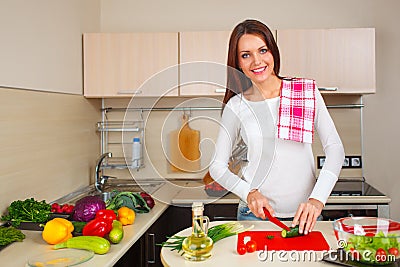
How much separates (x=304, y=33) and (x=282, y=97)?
3.99ft

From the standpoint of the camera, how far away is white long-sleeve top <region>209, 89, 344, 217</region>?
2082 mm

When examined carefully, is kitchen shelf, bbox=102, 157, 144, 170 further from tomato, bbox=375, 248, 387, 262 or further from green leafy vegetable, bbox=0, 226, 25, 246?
tomato, bbox=375, 248, 387, 262

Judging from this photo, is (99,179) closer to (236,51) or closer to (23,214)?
(23,214)

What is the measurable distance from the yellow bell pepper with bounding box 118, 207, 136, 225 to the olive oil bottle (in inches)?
32.4

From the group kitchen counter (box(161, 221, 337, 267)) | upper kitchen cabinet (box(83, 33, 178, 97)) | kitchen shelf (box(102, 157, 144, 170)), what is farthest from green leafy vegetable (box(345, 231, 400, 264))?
kitchen shelf (box(102, 157, 144, 170))

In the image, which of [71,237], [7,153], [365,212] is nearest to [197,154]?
[71,237]

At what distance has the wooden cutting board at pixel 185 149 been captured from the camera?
2371mm

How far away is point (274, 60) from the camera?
2145mm

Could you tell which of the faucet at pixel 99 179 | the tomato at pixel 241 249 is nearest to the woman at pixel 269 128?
→ the tomato at pixel 241 249

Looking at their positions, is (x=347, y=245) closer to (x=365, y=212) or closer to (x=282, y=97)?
(x=282, y=97)

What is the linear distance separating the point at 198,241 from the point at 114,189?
188cm

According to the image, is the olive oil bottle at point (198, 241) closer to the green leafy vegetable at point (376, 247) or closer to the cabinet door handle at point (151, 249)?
the green leafy vegetable at point (376, 247)

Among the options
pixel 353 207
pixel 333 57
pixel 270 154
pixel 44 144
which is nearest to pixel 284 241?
pixel 270 154

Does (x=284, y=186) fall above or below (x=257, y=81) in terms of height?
below
